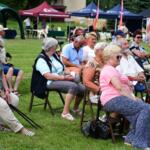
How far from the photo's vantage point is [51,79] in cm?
821

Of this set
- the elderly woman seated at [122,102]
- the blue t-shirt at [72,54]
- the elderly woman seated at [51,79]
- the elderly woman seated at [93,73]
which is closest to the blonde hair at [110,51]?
the elderly woman seated at [122,102]

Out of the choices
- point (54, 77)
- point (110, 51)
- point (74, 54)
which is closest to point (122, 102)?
point (110, 51)

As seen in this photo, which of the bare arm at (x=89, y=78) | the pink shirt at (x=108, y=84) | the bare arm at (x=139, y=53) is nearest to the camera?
the pink shirt at (x=108, y=84)

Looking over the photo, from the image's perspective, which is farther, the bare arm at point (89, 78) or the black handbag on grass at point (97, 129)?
the bare arm at point (89, 78)

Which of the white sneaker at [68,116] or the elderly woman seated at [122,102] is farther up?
the elderly woman seated at [122,102]

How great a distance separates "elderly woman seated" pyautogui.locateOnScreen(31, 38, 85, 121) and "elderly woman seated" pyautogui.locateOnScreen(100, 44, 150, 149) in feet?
4.85

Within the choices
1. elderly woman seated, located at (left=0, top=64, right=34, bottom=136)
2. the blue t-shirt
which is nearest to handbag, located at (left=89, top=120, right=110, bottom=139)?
elderly woman seated, located at (left=0, top=64, right=34, bottom=136)

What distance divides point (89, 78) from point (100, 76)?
46 cm

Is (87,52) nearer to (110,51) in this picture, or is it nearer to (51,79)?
(51,79)

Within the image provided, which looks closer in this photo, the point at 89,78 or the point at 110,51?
the point at 110,51

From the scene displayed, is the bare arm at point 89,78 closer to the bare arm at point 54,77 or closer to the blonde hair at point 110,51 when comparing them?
the blonde hair at point 110,51

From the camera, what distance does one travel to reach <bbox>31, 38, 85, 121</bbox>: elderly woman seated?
320 inches

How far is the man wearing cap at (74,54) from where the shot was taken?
9.50 metres

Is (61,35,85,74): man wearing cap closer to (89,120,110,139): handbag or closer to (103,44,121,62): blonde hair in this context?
(89,120,110,139): handbag
